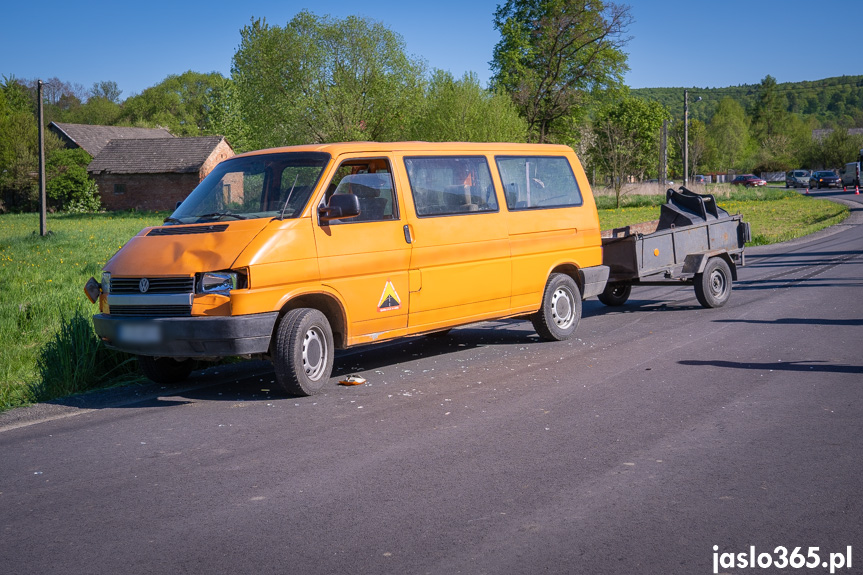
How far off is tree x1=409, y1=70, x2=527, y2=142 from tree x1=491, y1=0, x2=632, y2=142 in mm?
4704

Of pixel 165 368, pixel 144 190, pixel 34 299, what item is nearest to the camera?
pixel 165 368

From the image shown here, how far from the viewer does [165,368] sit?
8.26 meters

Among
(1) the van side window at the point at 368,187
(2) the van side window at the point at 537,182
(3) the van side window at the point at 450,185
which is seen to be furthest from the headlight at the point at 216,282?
(2) the van side window at the point at 537,182

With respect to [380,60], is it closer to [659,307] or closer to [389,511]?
[659,307]

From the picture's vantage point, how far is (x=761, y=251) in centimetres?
2267

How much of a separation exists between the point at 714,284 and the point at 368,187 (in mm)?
6562

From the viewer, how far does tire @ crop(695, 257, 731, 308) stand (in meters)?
12.3

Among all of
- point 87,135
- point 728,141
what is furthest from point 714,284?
point 728,141

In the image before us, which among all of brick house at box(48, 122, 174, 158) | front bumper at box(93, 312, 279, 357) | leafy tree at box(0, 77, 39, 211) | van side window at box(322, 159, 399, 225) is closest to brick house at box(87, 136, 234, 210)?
leafy tree at box(0, 77, 39, 211)

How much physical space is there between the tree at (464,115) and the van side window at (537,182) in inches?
1675

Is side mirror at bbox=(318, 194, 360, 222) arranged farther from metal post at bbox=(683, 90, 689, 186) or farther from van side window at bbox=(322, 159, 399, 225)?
metal post at bbox=(683, 90, 689, 186)

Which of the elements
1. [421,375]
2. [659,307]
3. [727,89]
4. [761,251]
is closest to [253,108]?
[761,251]

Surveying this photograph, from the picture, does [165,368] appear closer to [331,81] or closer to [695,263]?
[695,263]

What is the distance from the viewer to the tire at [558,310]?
9.98 meters
